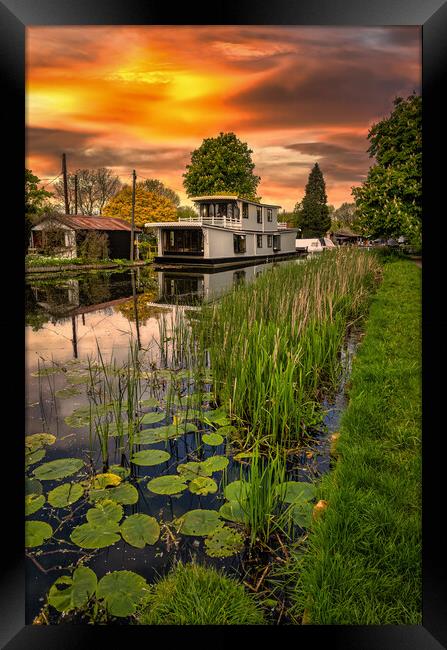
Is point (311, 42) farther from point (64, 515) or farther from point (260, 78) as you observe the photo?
point (64, 515)

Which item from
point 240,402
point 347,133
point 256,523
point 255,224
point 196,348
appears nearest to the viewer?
point 256,523

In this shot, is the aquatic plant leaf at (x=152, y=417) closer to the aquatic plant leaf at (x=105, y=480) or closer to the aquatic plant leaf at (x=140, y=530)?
the aquatic plant leaf at (x=105, y=480)

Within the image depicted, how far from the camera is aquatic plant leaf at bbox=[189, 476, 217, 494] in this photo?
117 inches

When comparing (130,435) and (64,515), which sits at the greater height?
(130,435)

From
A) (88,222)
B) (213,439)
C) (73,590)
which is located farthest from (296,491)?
(88,222)

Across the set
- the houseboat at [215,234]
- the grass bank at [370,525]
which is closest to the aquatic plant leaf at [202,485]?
the grass bank at [370,525]

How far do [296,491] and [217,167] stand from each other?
29.5m

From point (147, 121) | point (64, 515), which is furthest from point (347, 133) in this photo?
point (64, 515)

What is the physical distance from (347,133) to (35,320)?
708 centimetres

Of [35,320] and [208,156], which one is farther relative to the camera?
[208,156]

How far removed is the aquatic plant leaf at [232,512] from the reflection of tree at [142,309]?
625 centimetres

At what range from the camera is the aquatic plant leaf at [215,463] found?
327cm

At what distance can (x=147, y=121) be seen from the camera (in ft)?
11.3

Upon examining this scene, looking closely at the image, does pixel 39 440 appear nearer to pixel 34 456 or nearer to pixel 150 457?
pixel 34 456
